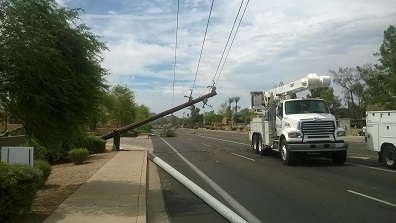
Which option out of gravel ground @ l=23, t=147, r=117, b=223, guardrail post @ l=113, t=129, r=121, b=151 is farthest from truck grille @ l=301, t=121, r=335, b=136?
guardrail post @ l=113, t=129, r=121, b=151

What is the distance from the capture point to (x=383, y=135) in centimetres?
1767

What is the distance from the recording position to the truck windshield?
20.5 metres

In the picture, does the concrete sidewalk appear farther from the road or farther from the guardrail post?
the guardrail post

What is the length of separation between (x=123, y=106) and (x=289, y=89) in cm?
5033

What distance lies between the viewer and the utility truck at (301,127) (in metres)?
19.1

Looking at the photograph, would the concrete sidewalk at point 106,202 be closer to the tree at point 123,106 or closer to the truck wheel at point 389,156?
the truck wheel at point 389,156

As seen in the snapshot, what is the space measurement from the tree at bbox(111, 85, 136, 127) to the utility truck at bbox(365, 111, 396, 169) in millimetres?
53670

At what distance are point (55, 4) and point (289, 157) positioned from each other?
38.4 feet

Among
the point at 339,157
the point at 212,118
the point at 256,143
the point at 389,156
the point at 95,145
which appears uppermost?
the point at 212,118

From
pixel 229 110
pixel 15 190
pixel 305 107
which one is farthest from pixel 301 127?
pixel 229 110

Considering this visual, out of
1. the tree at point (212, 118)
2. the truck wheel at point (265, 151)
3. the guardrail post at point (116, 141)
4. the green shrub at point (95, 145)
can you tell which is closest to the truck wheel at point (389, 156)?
the truck wheel at point (265, 151)

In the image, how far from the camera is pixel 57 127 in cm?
1132

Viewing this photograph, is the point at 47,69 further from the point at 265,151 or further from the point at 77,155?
the point at 265,151

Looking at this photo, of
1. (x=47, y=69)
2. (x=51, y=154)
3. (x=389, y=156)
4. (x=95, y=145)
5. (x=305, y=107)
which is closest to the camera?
(x=47, y=69)
